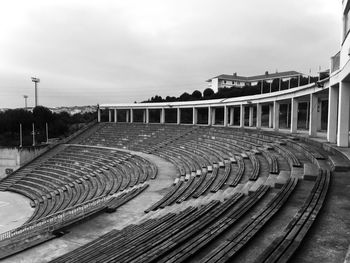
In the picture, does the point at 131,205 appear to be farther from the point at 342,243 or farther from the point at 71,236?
the point at 342,243

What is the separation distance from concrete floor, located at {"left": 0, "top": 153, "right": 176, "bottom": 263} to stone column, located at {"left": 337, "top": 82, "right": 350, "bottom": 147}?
937cm

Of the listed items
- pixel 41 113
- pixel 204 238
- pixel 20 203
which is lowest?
pixel 20 203

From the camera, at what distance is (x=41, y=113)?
4722 centimetres

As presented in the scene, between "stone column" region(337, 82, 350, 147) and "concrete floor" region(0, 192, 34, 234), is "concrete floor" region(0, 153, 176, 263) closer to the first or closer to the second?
"stone column" region(337, 82, 350, 147)

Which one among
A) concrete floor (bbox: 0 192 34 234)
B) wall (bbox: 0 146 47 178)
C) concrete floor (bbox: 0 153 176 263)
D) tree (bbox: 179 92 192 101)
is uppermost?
tree (bbox: 179 92 192 101)

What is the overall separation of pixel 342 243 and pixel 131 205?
30.4ft

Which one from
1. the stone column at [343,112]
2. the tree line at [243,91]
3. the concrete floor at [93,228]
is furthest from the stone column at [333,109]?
the tree line at [243,91]

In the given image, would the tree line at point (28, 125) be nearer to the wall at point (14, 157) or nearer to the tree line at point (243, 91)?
the wall at point (14, 157)

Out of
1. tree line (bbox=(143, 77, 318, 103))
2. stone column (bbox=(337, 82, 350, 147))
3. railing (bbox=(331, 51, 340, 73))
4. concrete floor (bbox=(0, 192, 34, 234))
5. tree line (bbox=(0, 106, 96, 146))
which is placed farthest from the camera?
tree line (bbox=(143, 77, 318, 103))

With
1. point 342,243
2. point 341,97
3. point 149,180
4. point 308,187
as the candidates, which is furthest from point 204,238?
point 149,180

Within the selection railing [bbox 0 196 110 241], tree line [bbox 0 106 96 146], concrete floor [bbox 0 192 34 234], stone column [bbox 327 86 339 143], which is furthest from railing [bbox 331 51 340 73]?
tree line [bbox 0 106 96 146]

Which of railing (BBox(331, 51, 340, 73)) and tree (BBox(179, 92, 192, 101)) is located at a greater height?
tree (BBox(179, 92, 192, 101))

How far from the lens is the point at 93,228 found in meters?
9.98

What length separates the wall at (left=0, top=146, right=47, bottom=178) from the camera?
35.9 metres
